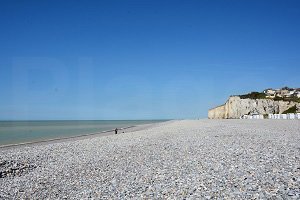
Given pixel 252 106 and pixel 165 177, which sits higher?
pixel 252 106

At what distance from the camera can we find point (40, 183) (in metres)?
13.2

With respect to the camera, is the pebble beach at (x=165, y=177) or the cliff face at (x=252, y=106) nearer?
the pebble beach at (x=165, y=177)

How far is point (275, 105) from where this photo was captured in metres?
88.3

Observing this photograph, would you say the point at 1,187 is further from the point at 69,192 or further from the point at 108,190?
the point at 108,190

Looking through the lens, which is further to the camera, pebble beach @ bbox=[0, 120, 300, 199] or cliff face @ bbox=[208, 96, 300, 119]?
cliff face @ bbox=[208, 96, 300, 119]

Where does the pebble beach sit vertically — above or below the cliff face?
below

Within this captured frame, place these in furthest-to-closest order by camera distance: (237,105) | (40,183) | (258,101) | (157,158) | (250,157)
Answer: (237,105), (258,101), (157,158), (250,157), (40,183)


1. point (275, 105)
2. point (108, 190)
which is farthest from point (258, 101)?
point (108, 190)

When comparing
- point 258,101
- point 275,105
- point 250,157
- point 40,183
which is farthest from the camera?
point 258,101

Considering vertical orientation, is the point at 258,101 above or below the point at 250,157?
above

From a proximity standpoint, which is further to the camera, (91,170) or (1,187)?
(91,170)

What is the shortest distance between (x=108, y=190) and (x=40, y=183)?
3947mm

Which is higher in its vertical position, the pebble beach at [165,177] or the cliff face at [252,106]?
the cliff face at [252,106]

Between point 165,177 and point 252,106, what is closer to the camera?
point 165,177
